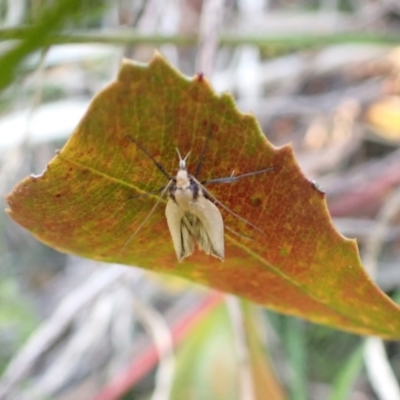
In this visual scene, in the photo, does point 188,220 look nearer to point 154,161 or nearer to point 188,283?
point 154,161

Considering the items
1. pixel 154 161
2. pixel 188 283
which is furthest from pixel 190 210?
pixel 188 283

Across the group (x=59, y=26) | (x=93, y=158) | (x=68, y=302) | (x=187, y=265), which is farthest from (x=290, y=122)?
(x=59, y=26)

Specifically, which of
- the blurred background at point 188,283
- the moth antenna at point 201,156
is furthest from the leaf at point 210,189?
the blurred background at point 188,283

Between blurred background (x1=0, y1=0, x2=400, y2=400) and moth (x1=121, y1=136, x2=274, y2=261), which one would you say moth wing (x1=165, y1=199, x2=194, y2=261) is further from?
blurred background (x1=0, y1=0, x2=400, y2=400)

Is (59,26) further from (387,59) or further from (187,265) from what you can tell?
(387,59)

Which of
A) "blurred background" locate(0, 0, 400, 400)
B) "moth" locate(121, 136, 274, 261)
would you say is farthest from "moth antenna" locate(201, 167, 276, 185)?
"blurred background" locate(0, 0, 400, 400)

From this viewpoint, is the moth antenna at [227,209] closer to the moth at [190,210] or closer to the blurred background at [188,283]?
the moth at [190,210]

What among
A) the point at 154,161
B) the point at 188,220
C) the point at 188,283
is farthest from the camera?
the point at 188,283
